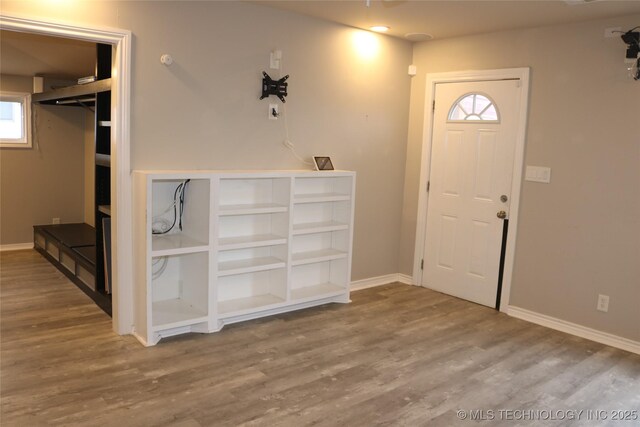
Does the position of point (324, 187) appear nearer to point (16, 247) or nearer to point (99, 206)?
point (99, 206)

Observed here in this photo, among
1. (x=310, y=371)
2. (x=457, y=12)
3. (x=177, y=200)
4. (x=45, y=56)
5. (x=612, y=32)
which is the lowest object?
(x=310, y=371)

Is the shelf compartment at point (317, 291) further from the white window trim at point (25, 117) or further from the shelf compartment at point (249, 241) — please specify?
the white window trim at point (25, 117)

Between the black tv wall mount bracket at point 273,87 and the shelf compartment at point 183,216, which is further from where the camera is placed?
the black tv wall mount bracket at point 273,87

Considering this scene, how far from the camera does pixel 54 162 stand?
6512 millimetres

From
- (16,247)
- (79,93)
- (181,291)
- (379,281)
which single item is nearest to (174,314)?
(181,291)

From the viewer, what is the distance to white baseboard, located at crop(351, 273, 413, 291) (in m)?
5.05

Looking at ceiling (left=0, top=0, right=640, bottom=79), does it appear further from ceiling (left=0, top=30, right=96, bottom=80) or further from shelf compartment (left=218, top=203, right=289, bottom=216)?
shelf compartment (left=218, top=203, right=289, bottom=216)

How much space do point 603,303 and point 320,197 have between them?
7.75 ft

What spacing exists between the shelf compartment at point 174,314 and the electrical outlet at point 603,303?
299 cm

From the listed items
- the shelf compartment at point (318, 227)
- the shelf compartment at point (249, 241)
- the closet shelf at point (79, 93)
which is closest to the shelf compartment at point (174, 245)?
the shelf compartment at point (249, 241)

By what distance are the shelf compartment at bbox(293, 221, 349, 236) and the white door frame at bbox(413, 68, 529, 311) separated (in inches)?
41.1

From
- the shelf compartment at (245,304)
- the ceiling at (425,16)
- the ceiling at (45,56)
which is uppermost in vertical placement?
the ceiling at (425,16)

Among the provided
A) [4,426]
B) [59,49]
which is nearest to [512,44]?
[59,49]

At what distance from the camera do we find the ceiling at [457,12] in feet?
11.6
